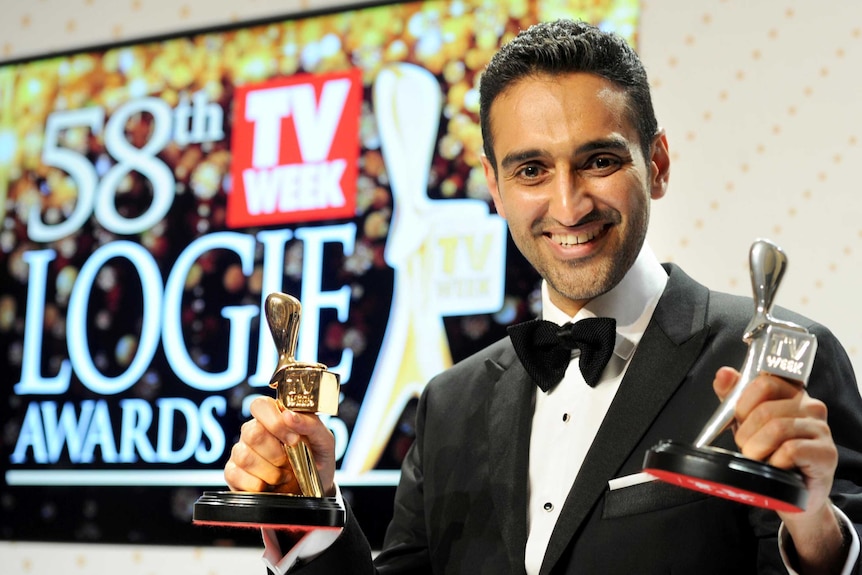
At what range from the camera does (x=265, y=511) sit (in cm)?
129

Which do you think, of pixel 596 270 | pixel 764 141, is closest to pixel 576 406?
pixel 596 270

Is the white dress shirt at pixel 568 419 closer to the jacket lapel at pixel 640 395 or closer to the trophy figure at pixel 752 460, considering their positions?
the jacket lapel at pixel 640 395

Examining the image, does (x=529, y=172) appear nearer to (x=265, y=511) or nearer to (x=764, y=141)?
(x=265, y=511)

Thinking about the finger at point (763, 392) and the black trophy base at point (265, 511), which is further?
the black trophy base at point (265, 511)

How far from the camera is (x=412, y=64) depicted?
2766mm

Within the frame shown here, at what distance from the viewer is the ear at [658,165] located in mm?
1620

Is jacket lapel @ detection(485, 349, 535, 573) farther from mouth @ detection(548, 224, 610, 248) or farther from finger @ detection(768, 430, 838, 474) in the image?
finger @ detection(768, 430, 838, 474)

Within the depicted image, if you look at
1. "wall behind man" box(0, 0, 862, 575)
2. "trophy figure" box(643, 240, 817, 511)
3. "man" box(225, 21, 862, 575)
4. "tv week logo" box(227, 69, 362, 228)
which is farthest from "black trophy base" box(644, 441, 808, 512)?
"tv week logo" box(227, 69, 362, 228)

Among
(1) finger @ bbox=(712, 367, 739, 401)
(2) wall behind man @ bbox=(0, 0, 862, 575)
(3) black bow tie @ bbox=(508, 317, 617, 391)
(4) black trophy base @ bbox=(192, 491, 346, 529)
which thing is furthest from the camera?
(2) wall behind man @ bbox=(0, 0, 862, 575)

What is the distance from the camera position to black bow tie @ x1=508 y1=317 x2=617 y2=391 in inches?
61.8

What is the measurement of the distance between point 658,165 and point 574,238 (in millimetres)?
235

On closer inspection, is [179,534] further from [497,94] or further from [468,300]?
[497,94]

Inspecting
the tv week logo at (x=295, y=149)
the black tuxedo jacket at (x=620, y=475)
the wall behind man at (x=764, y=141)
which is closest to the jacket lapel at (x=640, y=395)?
the black tuxedo jacket at (x=620, y=475)

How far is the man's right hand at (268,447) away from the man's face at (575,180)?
43 centimetres
